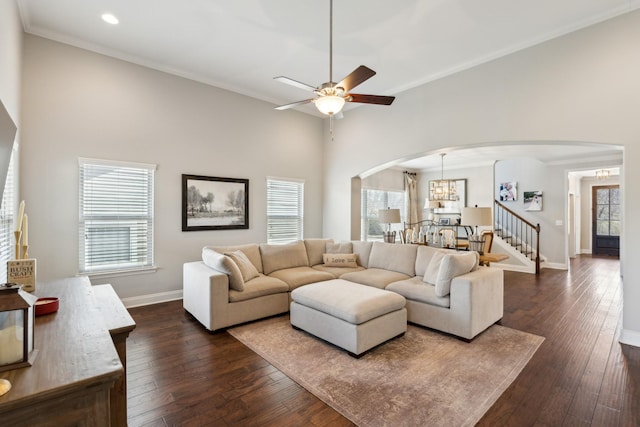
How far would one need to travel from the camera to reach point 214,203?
5.18 meters

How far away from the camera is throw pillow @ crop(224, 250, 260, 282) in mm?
3998

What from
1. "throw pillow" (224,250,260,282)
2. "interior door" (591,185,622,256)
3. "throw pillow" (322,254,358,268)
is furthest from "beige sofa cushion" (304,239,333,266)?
"interior door" (591,185,622,256)

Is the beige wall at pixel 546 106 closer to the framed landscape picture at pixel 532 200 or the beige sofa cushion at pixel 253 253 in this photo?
the beige sofa cushion at pixel 253 253

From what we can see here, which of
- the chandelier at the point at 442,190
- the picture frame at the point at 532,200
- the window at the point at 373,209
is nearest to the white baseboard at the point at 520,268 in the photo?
the picture frame at the point at 532,200

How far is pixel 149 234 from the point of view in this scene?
15.0 feet

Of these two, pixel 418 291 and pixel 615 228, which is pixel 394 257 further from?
pixel 615 228

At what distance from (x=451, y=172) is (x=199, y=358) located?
29.3 ft

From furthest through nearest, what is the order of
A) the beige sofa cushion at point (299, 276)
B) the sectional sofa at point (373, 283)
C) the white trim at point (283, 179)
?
the white trim at point (283, 179) < the beige sofa cushion at point (299, 276) < the sectional sofa at point (373, 283)

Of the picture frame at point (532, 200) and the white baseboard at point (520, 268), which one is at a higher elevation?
the picture frame at point (532, 200)

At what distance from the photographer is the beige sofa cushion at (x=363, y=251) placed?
5.12 meters

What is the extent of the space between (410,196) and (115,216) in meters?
8.22

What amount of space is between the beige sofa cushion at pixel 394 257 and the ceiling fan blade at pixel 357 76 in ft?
8.58

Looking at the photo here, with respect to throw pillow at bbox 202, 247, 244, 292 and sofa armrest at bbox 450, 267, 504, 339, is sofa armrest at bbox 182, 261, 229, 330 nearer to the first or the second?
throw pillow at bbox 202, 247, 244, 292

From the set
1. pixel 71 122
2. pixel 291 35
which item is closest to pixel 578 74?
pixel 291 35
